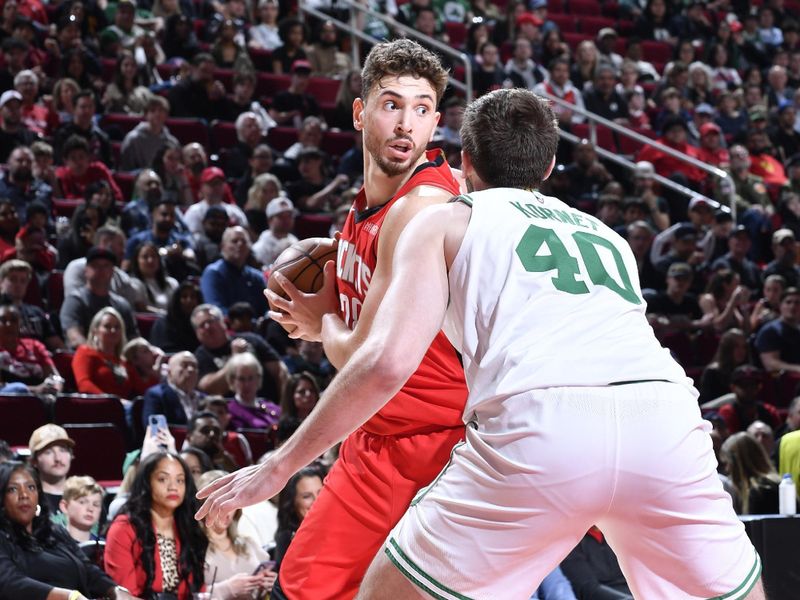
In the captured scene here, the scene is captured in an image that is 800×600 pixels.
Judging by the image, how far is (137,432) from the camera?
8.23 metres

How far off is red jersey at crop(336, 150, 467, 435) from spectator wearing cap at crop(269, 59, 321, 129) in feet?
31.8

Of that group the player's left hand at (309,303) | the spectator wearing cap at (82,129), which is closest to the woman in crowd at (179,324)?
the spectator wearing cap at (82,129)

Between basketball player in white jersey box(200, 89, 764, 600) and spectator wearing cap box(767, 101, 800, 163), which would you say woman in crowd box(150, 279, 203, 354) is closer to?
basketball player in white jersey box(200, 89, 764, 600)

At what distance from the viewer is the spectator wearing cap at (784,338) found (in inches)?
429

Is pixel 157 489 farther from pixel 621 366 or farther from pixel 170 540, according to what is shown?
pixel 621 366

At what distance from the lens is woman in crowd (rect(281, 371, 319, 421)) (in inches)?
322

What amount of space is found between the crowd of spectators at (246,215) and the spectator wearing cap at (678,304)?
0.10ft

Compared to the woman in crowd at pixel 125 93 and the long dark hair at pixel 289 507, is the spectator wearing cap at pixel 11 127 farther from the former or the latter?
the long dark hair at pixel 289 507

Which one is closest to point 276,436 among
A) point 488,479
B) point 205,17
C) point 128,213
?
point 128,213

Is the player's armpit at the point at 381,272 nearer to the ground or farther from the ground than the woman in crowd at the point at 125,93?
farther from the ground

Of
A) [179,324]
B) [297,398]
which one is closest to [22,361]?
[179,324]

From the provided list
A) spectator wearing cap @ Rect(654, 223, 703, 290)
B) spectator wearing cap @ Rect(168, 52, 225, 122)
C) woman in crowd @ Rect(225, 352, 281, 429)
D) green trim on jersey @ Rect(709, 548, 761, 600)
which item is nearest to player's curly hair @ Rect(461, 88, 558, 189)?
green trim on jersey @ Rect(709, 548, 761, 600)

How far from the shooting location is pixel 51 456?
6898mm

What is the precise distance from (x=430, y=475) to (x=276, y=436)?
4820 millimetres
